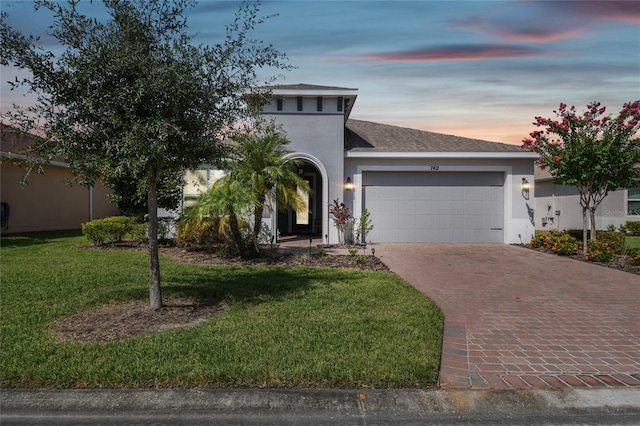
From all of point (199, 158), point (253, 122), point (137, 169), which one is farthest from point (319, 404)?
point (253, 122)

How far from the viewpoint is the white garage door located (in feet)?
50.5

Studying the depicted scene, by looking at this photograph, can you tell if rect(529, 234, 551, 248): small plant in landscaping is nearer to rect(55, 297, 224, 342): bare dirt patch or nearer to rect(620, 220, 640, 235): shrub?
rect(620, 220, 640, 235): shrub

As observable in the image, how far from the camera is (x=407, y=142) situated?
52.7 ft

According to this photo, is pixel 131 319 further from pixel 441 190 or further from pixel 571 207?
pixel 571 207

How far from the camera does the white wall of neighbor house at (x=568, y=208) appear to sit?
21156mm

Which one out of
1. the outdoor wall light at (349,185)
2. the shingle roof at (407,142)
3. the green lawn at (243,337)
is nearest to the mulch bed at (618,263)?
the shingle roof at (407,142)

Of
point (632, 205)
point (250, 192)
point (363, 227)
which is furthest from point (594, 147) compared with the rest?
point (632, 205)

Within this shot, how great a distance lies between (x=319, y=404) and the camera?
11.9 feet

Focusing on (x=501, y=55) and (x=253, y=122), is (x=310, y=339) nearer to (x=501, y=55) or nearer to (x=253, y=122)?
(x=253, y=122)

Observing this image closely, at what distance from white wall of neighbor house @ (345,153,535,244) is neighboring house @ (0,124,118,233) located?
10.1m

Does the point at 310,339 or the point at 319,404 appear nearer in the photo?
the point at 319,404

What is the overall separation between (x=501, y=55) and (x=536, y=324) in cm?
736

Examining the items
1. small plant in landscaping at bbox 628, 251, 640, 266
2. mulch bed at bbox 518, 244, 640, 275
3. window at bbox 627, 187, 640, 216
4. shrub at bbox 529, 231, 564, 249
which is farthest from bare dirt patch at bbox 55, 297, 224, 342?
window at bbox 627, 187, 640, 216

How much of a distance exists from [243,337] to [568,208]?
73.6ft
